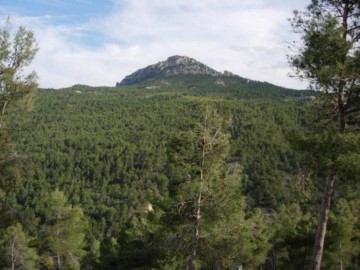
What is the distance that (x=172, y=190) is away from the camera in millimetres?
15531

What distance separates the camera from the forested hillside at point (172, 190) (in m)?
15.0

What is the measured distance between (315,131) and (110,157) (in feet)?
471

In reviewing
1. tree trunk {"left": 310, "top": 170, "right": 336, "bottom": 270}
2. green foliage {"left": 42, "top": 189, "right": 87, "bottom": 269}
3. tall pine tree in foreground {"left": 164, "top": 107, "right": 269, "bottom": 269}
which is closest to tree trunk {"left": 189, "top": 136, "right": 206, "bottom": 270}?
tall pine tree in foreground {"left": 164, "top": 107, "right": 269, "bottom": 269}

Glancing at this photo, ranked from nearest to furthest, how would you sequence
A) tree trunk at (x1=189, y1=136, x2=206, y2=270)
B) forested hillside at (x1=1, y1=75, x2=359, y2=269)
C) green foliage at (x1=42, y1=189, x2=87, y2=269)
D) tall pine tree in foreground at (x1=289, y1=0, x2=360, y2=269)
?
tall pine tree in foreground at (x1=289, y1=0, x2=360, y2=269), tree trunk at (x1=189, y1=136, x2=206, y2=270), forested hillside at (x1=1, y1=75, x2=359, y2=269), green foliage at (x1=42, y1=189, x2=87, y2=269)

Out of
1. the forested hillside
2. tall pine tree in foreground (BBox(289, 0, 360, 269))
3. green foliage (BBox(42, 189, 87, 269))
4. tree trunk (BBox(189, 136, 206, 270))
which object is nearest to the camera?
tall pine tree in foreground (BBox(289, 0, 360, 269))

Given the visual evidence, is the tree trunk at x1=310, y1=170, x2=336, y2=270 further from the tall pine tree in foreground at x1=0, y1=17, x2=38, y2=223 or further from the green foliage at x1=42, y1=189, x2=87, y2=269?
the green foliage at x1=42, y1=189, x2=87, y2=269

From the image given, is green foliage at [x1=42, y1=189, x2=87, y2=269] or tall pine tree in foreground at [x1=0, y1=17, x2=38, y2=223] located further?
green foliage at [x1=42, y1=189, x2=87, y2=269]

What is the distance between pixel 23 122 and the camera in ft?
49.8

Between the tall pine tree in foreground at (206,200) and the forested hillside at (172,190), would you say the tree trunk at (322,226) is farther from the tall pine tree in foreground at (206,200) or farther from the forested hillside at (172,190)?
the tall pine tree in foreground at (206,200)

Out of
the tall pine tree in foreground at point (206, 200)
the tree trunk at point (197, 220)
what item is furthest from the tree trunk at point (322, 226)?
the tree trunk at point (197, 220)

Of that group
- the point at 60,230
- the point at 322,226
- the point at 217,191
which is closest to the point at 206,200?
the point at 217,191

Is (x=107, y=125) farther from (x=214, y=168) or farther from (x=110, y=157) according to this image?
(x=214, y=168)

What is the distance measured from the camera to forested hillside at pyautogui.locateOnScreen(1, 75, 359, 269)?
49.1 ft

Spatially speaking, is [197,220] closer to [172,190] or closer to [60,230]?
[172,190]
